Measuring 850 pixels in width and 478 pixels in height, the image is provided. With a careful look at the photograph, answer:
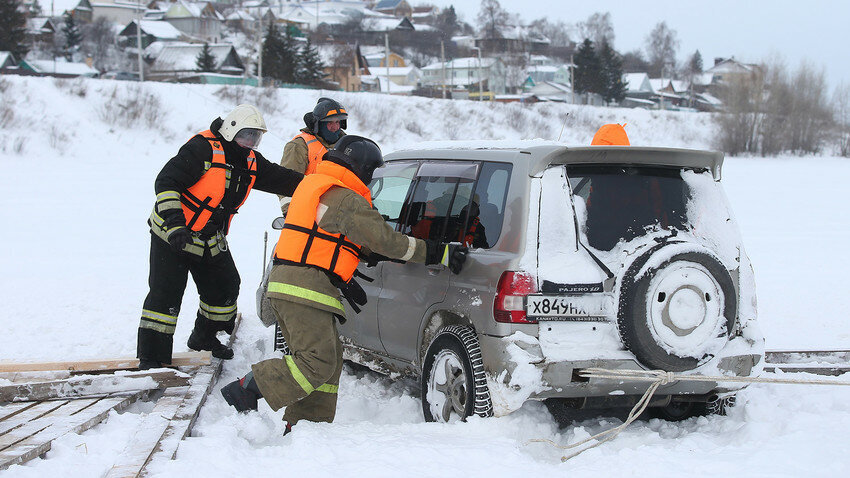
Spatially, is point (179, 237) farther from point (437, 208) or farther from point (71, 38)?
point (71, 38)

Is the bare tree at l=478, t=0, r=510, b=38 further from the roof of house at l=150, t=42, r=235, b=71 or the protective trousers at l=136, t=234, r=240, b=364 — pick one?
the protective trousers at l=136, t=234, r=240, b=364

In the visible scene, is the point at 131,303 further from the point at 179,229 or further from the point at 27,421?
the point at 27,421

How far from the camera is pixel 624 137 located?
7445 millimetres

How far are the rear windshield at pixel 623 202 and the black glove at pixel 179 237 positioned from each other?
250cm

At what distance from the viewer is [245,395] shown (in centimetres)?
475

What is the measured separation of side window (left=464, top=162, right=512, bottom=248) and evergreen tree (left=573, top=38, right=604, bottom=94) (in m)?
75.5

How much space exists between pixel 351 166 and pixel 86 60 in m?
77.7

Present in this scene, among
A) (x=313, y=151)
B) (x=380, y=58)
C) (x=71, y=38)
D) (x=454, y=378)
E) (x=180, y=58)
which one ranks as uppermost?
(x=380, y=58)

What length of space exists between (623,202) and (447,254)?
3.25 ft

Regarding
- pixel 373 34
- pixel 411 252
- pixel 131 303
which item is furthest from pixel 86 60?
pixel 411 252

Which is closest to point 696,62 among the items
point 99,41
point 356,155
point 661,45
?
point 661,45

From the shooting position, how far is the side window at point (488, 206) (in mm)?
4520

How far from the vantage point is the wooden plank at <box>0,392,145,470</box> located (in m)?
3.80

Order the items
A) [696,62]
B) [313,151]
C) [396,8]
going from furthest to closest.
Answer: [396,8]
[696,62]
[313,151]
